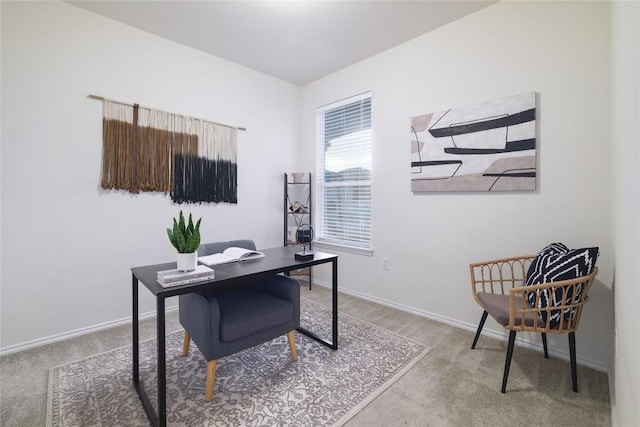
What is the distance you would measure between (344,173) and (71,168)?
2.66 meters

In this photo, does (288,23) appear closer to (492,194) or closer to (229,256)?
(229,256)

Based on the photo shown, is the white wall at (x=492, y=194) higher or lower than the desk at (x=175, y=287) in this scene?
higher

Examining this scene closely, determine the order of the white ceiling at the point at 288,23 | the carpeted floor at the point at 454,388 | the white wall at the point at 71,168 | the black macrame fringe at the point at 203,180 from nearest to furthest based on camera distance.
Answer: the carpeted floor at the point at 454,388, the white wall at the point at 71,168, the white ceiling at the point at 288,23, the black macrame fringe at the point at 203,180

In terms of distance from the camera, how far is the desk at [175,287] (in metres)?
1.34

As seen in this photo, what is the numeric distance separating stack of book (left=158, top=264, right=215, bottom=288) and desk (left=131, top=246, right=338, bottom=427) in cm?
3

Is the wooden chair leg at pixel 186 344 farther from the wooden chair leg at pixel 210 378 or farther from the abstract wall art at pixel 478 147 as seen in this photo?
the abstract wall art at pixel 478 147

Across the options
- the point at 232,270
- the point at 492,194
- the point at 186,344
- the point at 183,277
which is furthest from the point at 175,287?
the point at 492,194

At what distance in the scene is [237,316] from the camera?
5.53 ft

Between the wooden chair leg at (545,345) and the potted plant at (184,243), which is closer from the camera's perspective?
the potted plant at (184,243)

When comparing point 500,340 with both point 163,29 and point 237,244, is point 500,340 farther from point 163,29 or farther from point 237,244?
point 163,29

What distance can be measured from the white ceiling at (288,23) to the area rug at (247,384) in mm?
2720

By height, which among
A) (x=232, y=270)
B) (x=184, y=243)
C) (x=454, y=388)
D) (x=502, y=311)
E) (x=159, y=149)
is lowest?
(x=454, y=388)

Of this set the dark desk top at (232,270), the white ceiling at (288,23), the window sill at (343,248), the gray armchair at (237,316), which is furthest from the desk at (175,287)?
the white ceiling at (288,23)

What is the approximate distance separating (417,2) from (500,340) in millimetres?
2786
